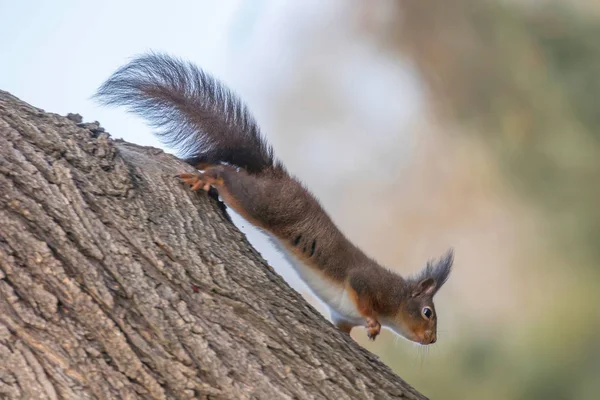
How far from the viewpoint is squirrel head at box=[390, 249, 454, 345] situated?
3096mm

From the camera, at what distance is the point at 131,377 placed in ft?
4.88

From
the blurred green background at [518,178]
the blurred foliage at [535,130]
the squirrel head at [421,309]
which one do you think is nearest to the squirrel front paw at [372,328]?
the squirrel head at [421,309]

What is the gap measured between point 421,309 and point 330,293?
0.44 m

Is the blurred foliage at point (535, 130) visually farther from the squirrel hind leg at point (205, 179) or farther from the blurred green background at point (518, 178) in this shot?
the squirrel hind leg at point (205, 179)

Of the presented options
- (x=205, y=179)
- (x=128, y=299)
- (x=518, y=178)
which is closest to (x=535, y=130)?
(x=518, y=178)

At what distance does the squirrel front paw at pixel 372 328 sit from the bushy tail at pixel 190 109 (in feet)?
2.67

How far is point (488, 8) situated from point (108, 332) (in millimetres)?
3797

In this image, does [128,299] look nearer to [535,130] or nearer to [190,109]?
[190,109]

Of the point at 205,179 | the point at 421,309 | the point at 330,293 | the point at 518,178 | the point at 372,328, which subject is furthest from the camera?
the point at 518,178

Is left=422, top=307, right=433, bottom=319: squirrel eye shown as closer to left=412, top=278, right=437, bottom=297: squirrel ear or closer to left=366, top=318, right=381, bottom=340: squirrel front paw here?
left=412, top=278, right=437, bottom=297: squirrel ear

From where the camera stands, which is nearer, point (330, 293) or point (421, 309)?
point (330, 293)

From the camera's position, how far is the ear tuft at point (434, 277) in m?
3.09

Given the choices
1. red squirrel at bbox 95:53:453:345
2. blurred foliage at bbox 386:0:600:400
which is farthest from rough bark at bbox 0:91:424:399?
blurred foliage at bbox 386:0:600:400

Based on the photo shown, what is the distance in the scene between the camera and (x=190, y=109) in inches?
102
